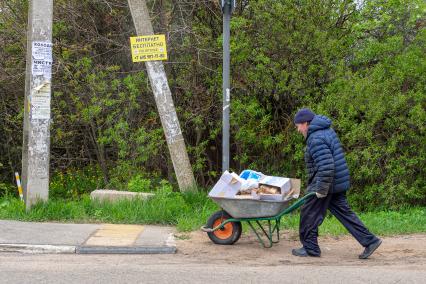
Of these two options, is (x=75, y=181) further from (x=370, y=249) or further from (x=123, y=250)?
(x=370, y=249)

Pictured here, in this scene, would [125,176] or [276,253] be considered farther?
[125,176]

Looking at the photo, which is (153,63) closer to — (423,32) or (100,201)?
(100,201)

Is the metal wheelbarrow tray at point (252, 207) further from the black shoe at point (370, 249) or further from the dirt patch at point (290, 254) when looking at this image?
the black shoe at point (370, 249)

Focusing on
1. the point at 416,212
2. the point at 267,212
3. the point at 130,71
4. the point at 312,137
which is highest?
the point at 130,71

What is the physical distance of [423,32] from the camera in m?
11.5

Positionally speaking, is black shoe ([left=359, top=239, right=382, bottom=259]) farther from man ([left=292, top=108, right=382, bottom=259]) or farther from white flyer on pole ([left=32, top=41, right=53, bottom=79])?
white flyer on pole ([left=32, top=41, right=53, bottom=79])

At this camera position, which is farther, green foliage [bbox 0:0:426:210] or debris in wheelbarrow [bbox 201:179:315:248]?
green foliage [bbox 0:0:426:210]

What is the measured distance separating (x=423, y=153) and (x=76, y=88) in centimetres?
692

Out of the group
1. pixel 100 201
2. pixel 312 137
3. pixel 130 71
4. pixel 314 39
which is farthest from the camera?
pixel 130 71

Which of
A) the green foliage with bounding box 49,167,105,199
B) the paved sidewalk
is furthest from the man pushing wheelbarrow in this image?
the green foliage with bounding box 49,167,105,199

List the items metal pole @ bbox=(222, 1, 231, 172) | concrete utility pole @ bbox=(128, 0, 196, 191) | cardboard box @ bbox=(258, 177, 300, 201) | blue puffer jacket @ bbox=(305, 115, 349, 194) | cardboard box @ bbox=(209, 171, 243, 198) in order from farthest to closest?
concrete utility pole @ bbox=(128, 0, 196, 191), metal pole @ bbox=(222, 1, 231, 172), cardboard box @ bbox=(209, 171, 243, 198), cardboard box @ bbox=(258, 177, 300, 201), blue puffer jacket @ bbox=(305, 115, 349, 194)

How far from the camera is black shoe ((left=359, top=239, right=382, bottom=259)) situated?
7443mm

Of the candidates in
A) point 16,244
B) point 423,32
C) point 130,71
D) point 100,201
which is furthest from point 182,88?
point 16,244

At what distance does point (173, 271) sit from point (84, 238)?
198 centimetres
